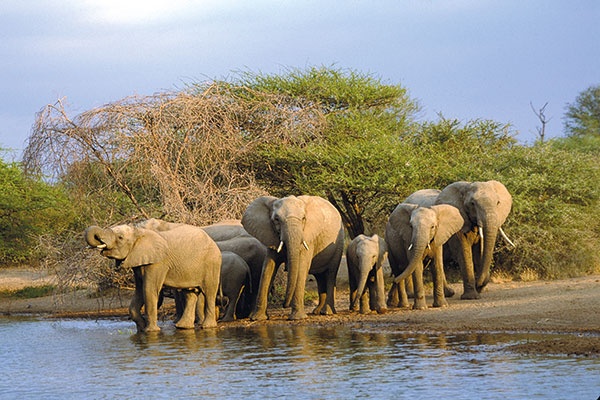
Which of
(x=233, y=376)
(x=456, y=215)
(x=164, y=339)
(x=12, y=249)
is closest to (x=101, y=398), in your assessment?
(x=233, y=376)

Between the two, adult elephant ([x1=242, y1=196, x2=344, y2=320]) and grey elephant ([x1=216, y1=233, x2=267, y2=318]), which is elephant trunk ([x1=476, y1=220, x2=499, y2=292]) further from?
grey elephant ([x1=216, y1=233, x2=267, y2=318])

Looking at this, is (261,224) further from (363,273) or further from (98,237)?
(98,237)

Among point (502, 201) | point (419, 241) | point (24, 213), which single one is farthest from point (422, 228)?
point (24, 213)

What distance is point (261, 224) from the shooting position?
1809 centimetres

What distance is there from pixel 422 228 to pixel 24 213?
57.5 feet

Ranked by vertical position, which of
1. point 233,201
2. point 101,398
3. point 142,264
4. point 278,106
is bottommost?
point 101,398

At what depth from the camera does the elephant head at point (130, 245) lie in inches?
627

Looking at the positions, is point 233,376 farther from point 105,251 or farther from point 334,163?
point 334,163

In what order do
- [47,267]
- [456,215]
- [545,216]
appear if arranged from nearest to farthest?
[456,215] → [47,267] → [545,216]

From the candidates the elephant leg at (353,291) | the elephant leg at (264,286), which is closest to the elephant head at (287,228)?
the elephant leg at (264,286)

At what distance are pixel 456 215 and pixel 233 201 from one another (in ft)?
17.3

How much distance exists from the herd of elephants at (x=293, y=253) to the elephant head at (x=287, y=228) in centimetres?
2

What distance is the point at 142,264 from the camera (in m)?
16.4

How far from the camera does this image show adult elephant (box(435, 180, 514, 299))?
19.4 m
